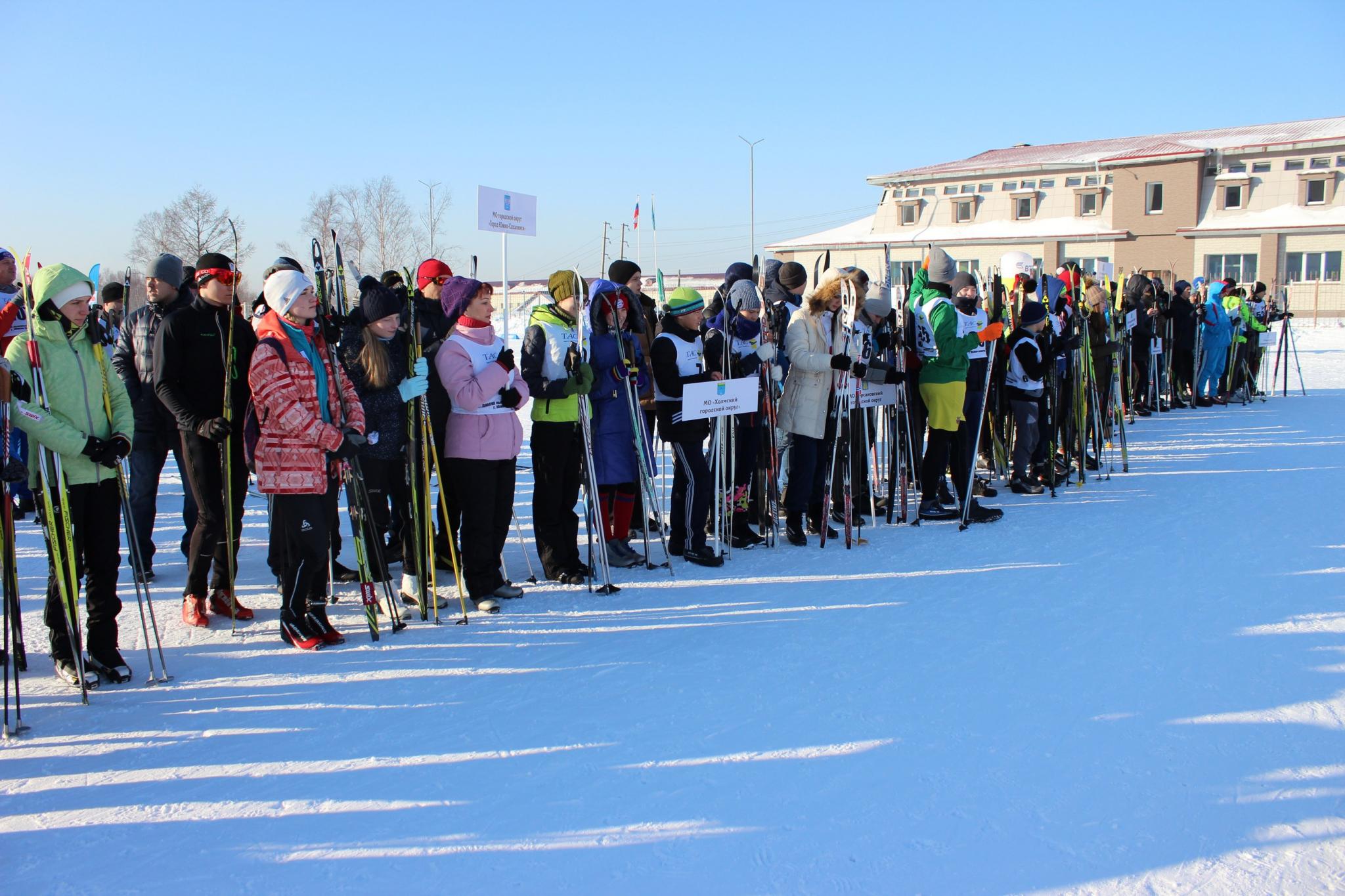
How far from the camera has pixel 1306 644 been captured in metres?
4.34

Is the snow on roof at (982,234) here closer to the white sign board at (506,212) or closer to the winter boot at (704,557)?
the white sign board at (506,212)

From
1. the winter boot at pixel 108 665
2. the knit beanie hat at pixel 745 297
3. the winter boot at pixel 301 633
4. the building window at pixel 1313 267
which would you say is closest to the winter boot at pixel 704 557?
the knit beanie hat at pixel 745 297

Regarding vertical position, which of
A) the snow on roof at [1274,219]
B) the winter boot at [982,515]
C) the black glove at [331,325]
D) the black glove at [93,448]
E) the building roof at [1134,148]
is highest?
the building roof at [1134,148]

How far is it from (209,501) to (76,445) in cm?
100

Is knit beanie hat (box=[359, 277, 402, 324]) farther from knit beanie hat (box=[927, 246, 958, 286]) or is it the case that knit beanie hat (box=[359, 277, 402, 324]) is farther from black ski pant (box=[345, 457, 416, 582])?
knit beanie hat (box=[927, 246, 958, 286])

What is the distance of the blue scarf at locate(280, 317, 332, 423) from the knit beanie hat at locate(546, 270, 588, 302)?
144cm

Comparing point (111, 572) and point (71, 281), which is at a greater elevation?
point (71, 281)

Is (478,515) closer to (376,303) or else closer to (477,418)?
(477,418)

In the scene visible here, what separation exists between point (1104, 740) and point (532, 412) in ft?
11.1

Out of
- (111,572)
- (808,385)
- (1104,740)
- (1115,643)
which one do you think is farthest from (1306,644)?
(111,572)

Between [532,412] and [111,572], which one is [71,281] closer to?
[111,572]

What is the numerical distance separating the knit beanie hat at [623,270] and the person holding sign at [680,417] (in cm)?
106

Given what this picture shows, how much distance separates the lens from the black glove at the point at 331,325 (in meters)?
4.81

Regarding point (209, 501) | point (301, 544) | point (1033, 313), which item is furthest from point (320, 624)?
point (1033, 313)
